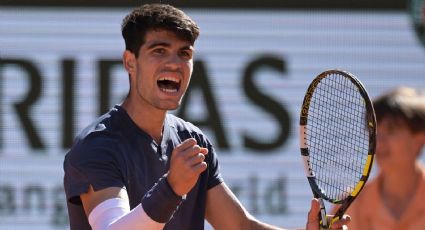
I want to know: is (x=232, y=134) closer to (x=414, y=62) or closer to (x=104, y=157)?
(x=414, y=62)

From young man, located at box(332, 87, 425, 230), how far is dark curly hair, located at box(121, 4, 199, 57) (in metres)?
1.51

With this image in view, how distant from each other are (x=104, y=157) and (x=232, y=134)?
3.71 meters

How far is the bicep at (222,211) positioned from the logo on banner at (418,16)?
12.2 feet

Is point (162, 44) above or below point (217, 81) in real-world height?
above

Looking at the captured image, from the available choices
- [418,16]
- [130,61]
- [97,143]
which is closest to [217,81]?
[418,16]

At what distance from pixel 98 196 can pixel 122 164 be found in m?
0.14

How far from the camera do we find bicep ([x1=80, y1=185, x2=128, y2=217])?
3.81 metres

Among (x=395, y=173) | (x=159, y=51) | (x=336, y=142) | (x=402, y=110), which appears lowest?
(x=395, y=173)

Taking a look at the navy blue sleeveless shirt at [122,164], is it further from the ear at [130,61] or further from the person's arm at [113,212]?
the ear at [130,61]

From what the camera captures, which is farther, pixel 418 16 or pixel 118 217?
pixel 418 16

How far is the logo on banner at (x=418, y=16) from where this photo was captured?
774 cm

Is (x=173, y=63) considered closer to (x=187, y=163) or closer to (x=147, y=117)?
(x=147, y=117)

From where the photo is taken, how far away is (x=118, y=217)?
3.72 meters

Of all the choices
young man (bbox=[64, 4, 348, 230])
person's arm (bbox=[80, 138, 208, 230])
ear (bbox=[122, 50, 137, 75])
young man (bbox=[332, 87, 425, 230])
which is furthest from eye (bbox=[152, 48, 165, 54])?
young man (bbox=[332, 87, 425, 230])
